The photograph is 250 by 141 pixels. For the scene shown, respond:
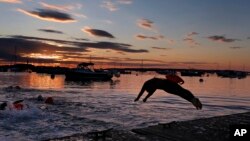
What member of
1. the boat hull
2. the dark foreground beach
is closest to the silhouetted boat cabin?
the boat hull

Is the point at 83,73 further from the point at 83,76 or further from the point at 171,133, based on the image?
the point at 171,133

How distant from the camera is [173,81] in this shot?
Answer: 5801 millimetres

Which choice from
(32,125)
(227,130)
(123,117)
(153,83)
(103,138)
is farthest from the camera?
(123,117)

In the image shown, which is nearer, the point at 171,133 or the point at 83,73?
the point at 171,133

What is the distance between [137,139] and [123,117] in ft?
41.0

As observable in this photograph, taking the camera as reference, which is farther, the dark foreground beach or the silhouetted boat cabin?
the silhouetted boat cabin

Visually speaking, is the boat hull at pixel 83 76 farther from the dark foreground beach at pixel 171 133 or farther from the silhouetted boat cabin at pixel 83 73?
the dark foreground beach at pixel 171 133

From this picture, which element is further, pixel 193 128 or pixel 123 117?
pixel 123 117

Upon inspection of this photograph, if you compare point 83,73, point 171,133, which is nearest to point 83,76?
point 83,73

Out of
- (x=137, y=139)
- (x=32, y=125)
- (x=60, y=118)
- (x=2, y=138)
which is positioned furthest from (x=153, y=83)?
(x=60, y=118)

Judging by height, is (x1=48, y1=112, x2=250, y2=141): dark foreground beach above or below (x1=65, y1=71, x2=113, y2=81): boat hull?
below

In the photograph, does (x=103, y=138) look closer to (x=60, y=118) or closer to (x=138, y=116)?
(x=60, y=118)

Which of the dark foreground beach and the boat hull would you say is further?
the boat hull

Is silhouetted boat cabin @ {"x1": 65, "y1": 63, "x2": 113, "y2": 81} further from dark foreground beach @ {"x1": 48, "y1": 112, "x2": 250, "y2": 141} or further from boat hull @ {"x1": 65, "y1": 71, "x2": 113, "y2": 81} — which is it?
dark foreground beach @ {"x1": 48, "y1": 112, "x2": 250, "y2": 141}
